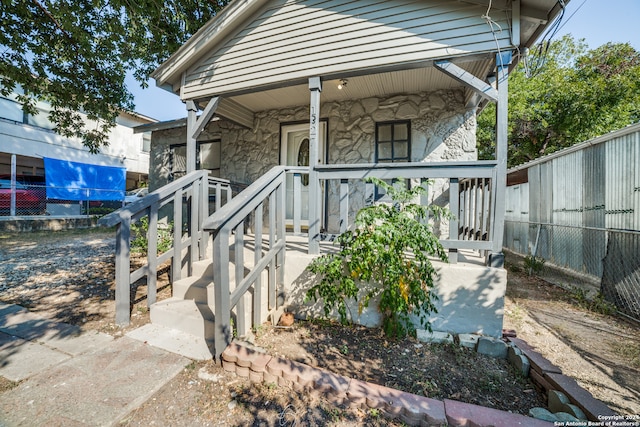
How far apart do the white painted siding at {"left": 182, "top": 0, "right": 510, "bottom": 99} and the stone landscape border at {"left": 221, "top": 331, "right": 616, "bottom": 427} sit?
3085 millimetres

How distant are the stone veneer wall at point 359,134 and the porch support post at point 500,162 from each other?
4.95ft

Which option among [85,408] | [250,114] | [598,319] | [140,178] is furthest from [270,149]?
[140,178]

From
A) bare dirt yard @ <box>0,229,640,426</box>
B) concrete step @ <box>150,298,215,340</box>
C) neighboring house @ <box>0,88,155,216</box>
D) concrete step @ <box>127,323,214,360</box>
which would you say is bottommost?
bare dirt yard @ <box>0,229,640,426</box>

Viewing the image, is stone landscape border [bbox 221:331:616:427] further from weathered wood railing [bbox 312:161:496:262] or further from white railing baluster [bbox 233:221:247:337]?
weathered wood railing [bbox 312:161:496:262]

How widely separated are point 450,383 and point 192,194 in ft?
11.1

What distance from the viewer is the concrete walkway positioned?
160 cm

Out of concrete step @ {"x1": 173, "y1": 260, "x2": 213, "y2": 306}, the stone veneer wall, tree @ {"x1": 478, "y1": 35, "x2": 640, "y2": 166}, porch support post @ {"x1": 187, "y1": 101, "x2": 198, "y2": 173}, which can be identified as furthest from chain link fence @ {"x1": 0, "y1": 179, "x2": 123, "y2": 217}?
tree @ {"x1": 478, "y1": 35, "x2": 640, "y2": 166}

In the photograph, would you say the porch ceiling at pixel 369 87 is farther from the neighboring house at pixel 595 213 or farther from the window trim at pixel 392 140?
the neighboring house at pixel 595 213

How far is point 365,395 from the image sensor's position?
175 cm

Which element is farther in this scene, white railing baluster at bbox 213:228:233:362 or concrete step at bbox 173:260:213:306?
concrete step at bbox 173:260:213:306

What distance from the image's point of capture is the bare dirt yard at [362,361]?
5.64 feet

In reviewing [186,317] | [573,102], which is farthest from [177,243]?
[573,102]

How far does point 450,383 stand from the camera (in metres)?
2.02

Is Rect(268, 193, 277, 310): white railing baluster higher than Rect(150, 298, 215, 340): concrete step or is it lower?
higher
